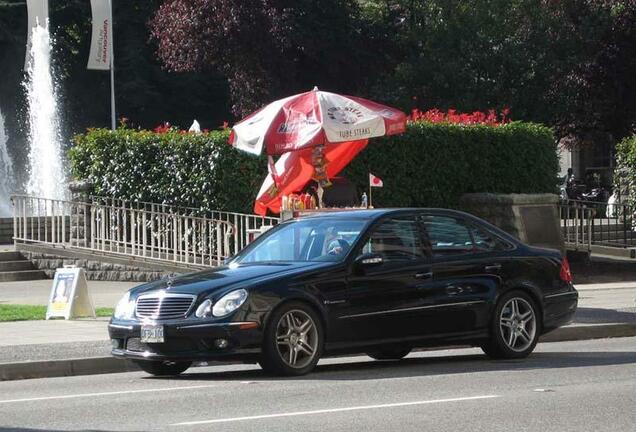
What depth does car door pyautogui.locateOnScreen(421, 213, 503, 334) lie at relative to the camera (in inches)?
554

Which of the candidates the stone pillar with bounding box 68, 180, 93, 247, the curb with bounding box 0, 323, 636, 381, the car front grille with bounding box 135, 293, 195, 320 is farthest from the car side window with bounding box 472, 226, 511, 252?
the stone pillar with bounding box 68, 180, 93, 247

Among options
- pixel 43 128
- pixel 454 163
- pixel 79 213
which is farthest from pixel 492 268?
pixel 43 128

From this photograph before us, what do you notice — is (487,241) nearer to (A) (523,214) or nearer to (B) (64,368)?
(B) (64,368)

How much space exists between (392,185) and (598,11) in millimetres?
15866

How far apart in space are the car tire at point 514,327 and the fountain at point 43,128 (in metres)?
24.3

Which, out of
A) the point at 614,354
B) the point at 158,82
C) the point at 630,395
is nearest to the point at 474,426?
the point at 630,395

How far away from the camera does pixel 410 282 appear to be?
1386 cm

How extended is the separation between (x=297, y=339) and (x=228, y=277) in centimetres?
86

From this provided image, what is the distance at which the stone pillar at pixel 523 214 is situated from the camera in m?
26.0

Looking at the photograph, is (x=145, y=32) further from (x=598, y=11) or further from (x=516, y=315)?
(x=516, y=315)

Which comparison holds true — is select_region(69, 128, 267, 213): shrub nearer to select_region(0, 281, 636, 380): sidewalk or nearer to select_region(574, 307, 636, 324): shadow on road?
select_region(0, 281, 636, 380): sidewalk

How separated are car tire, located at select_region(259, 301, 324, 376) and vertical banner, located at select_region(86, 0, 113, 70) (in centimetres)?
3012

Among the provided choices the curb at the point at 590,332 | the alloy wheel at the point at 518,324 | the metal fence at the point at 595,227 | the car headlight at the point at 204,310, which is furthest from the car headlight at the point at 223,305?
the metal fence at the point at 595,227

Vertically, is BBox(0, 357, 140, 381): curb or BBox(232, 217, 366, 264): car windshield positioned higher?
BBox(232, 217, 366, 264): car windshield
